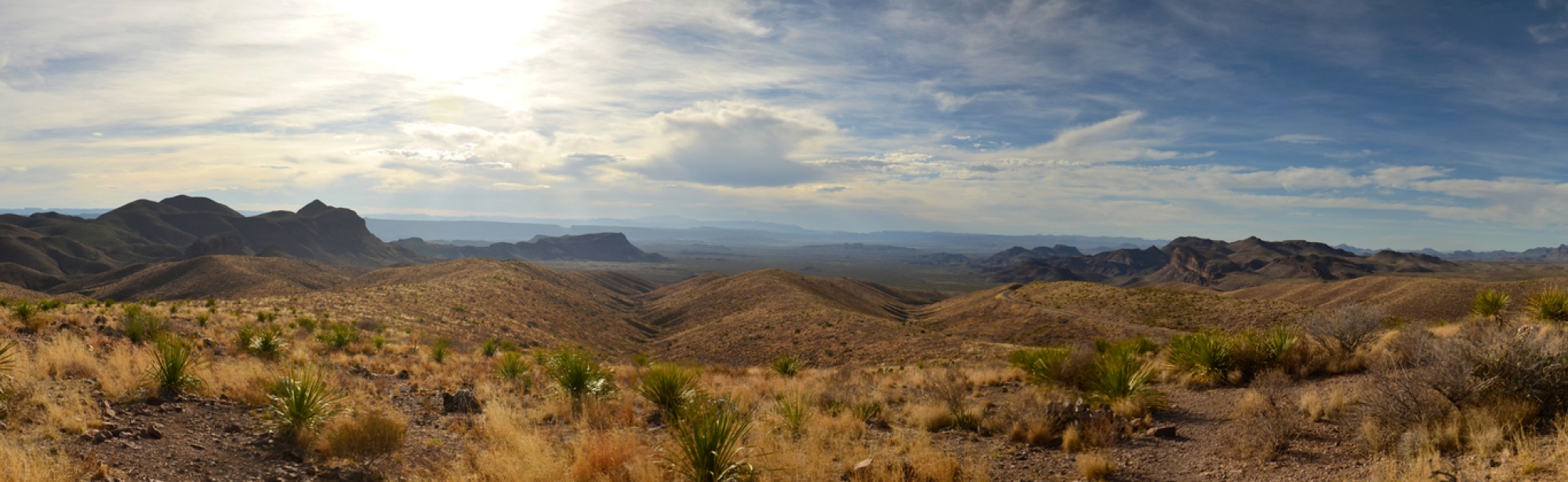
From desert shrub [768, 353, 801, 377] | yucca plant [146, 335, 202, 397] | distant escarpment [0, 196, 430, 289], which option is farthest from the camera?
distant escarpment [0, 196, 430, 289]

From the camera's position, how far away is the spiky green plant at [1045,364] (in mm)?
12617

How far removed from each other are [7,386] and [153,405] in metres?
→ 1.33

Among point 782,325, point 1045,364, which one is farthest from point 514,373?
point 782,325

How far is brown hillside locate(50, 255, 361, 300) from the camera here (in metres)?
66.8

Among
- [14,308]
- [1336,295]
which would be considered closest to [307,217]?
[14,308]

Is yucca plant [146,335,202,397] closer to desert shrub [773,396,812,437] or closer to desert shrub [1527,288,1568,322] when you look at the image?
desert shrub [773,396,812,437]

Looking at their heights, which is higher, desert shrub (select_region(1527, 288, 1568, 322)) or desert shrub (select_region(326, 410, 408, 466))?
desert shrub (select_region(1527, 288, 1568, 322))

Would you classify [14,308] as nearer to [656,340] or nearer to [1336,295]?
[656,340]

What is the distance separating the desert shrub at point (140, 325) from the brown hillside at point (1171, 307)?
→ 48.4 m

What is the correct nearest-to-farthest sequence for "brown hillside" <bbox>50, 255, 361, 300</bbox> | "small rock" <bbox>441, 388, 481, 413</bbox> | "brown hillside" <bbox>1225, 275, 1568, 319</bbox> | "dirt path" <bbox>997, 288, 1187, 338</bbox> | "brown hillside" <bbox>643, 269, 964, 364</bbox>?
"small rock" <bbox>441, 388, 481, 413</bbox>, "brown hillside" <bbox>643, 269, 964, 364</bbox>, "dirt path" <bbox>997, 288, 1187, 338</bbox>, "brown hillside" <bbox>1225, 275, 1568, 319</bbox>, "brown hillside" <bbox>50, 255, 361, 300</bbox>

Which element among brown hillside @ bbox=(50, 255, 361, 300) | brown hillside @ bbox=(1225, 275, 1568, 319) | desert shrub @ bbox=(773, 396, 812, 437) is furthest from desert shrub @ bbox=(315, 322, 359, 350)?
brown hillside @ bbox=(1225, 275, 1568, 319)

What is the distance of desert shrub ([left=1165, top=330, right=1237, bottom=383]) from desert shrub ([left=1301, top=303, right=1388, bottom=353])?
1.44 meters

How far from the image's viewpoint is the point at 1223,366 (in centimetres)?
1141

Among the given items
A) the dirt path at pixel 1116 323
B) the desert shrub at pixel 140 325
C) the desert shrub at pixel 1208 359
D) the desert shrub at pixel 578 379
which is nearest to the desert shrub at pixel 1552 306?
the desert shrub at pixel 1208 359
